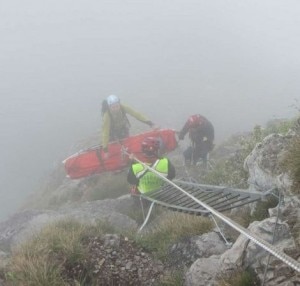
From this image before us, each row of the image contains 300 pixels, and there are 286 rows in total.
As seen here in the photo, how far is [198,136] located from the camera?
14.2 meters

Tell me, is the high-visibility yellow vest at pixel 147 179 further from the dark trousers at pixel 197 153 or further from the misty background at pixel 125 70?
the misty background at pixel 125 70

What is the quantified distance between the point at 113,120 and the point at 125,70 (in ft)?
120

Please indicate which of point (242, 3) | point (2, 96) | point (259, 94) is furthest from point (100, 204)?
point (242, 3)

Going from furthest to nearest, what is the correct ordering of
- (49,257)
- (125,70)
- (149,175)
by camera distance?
1. (125,70)
2. (149,175)
3. (49,257)

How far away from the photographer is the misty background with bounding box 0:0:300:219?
3319 centimetres

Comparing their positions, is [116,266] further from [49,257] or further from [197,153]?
[197,153]

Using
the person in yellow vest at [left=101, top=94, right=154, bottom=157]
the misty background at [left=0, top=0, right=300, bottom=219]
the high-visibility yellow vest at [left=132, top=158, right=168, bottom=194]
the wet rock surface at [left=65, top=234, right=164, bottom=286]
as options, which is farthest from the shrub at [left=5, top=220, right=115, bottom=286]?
the misty background at [left=0, top=0, right=300, bottom=219]

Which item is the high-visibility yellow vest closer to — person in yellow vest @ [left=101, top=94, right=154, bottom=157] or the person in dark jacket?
the person in dark jacket

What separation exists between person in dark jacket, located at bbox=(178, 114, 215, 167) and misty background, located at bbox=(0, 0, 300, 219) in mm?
6098

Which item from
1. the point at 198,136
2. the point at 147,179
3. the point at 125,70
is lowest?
the point at 198,136

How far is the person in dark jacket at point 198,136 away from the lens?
551 inches

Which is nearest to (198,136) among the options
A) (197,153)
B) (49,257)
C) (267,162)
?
(197,153)

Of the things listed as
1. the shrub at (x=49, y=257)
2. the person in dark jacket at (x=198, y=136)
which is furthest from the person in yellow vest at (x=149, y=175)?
the person in dark jacket at (x=198, y=136)

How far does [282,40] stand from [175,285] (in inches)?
3249
